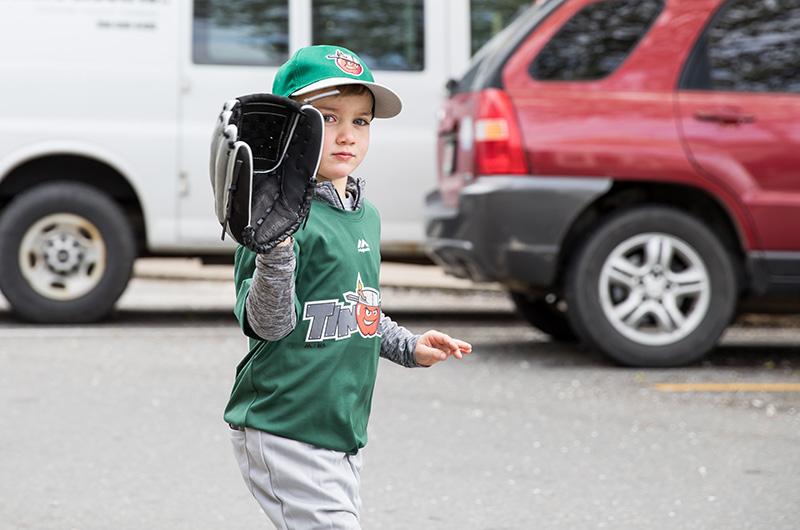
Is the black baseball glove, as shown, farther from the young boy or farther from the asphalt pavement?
the asphalt pavement

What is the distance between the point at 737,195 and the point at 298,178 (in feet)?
15.4

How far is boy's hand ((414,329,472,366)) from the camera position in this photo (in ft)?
9.39

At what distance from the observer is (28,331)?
820 cm

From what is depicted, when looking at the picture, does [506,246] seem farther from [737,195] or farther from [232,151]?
[232,151]

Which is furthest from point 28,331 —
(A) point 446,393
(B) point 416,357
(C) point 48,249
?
(B) point 416,357

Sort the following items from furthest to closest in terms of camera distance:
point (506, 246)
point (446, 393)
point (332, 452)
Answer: point (506, 246) → point (446, 393) → point (332, 452)

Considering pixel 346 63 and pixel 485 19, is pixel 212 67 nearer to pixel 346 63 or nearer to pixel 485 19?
pixel 485 19

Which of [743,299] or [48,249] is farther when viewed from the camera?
[48,249]

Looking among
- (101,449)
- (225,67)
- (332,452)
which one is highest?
(225,67)

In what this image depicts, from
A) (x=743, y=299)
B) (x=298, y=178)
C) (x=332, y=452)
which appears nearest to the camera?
(x=298, y=178)

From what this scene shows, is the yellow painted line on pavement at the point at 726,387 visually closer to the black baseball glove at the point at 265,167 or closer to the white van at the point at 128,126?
the white van at the point at 128,126

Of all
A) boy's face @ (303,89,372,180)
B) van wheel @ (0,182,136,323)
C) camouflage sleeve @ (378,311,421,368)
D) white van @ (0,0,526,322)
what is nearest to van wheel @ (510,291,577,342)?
white van @ (0,0,526,322)

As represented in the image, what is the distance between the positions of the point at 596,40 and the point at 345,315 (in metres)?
4.59

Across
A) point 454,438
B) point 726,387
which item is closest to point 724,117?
A: point 726,387
